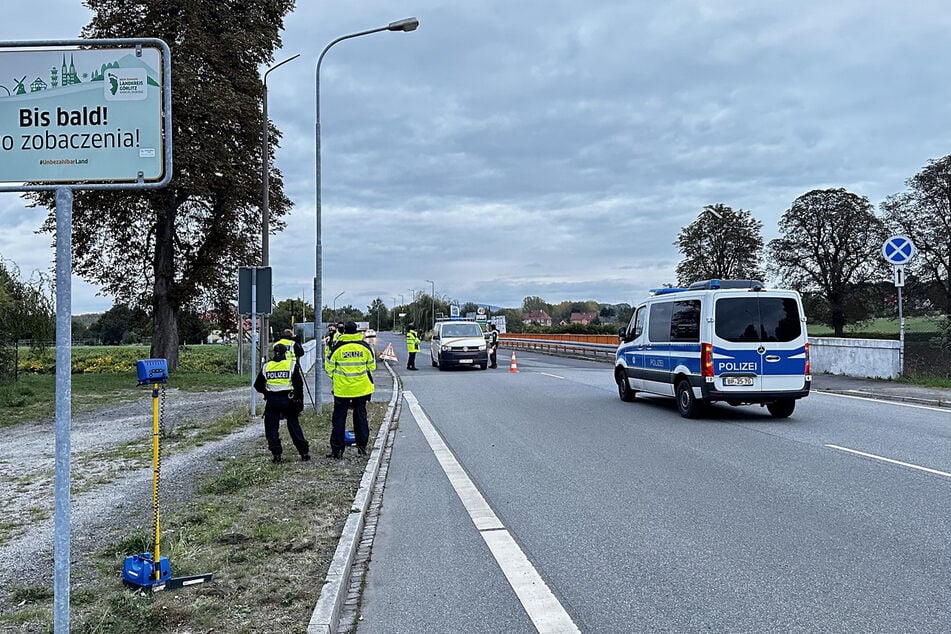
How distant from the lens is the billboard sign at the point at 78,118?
10.7ft

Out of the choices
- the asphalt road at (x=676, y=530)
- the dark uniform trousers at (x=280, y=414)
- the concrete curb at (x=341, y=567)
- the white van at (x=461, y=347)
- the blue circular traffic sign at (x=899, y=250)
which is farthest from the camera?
the white van at (x=461, y=347)

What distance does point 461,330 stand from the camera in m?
31.3

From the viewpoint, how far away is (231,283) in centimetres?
2725

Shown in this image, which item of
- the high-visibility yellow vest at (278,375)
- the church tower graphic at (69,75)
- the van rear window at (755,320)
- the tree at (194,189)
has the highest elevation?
the tree at (194,189)

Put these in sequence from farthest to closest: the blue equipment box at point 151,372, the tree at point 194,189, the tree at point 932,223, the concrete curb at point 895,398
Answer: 1. the tree at point 932,223
2. the tree at point 194,189
3. the concrete curb at point 895,398
4. the blue equipment box at point 151,372

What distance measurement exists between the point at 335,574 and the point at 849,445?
8.10 metres

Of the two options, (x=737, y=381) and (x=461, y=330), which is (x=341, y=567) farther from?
(x=461, y=330)

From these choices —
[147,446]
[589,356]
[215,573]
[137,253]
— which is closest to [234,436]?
[147,446]

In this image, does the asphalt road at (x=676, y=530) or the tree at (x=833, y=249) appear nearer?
the asphalt road at (x=676, y=530)

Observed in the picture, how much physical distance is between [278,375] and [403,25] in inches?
383

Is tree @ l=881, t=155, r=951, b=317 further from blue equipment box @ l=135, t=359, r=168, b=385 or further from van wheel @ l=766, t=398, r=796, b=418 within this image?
blue equipment box @ l=135, t=359, r=168, b=385

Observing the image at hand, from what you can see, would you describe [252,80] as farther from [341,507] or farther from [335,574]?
[335,574]

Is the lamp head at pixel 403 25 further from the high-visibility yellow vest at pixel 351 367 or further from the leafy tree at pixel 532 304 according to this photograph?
the leafy tree at pixel 532 304

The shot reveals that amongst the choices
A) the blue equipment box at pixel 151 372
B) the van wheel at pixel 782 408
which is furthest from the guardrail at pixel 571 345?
the blue equipment box at pixel 151 372
